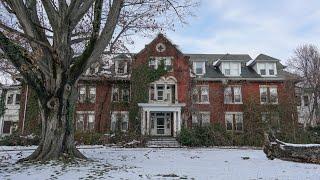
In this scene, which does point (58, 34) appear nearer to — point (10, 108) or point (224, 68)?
point (224, 68)

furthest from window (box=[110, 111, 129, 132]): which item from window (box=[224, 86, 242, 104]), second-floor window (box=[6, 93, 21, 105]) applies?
second-floor window (box=[6, 93, 21, 105])

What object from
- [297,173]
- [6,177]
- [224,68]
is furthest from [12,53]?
[224,68]

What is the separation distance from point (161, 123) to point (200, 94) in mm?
4978

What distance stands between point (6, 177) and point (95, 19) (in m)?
6.15

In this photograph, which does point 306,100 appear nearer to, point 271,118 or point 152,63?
point 271,118

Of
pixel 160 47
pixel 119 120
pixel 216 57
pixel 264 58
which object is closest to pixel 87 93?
pixel 119 120

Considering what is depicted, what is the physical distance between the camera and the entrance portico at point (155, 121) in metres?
30.8

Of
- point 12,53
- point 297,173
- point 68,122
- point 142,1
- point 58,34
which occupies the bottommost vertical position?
point 297,173

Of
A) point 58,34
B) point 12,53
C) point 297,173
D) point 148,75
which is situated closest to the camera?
point 297,173

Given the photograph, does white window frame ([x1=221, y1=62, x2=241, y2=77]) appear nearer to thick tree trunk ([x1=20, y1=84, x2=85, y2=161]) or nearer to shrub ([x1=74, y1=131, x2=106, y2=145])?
shrub ([x1=74, y1=131, x2=106, y2=145])

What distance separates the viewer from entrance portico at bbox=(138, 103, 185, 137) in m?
30.8

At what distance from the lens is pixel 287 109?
3250 cm

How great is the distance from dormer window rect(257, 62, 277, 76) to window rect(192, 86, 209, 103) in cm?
645

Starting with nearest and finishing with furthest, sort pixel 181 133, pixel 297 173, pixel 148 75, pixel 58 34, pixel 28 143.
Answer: pixel 297 173 < pixel 58 34 < pixel 28 143 < pixel 181 133 < pixel 148 75
